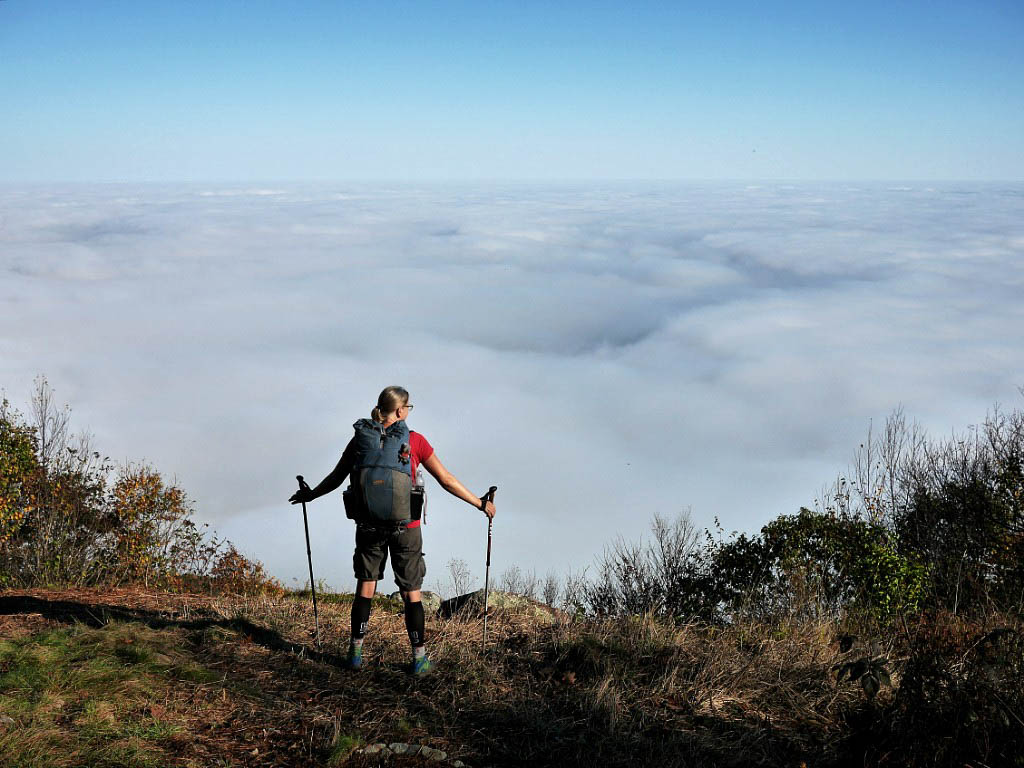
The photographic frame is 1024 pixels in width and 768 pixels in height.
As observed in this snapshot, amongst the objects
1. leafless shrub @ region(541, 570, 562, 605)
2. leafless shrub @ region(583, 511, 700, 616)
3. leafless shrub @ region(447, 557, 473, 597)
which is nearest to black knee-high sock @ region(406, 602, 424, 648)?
leafless shrub @ region(447, 557, 473, 597)

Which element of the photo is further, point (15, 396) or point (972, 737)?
point (15, 396)

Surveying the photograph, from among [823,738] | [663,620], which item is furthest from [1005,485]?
[823,738]

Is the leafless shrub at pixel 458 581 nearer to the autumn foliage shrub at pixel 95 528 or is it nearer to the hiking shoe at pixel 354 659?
the hiking shoe at pixel 354 659

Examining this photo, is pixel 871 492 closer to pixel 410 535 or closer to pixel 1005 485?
pixel 1005 485

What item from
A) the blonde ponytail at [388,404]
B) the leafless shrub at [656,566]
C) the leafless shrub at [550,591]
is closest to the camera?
the blonde ponytail at [388,404]

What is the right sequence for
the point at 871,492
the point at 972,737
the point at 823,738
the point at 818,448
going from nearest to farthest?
1. the point at 972,737
2. the point at 823,738
3. the point at 871,492
4. the point at 818,448

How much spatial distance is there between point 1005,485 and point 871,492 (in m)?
15.6

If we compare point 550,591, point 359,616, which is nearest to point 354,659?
point 359,616

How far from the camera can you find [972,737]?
3867mm

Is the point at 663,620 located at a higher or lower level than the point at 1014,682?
lower

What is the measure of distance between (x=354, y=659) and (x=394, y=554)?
0.91 meters

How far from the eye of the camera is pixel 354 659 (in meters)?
5.80

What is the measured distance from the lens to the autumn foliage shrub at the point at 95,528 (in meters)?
18.3

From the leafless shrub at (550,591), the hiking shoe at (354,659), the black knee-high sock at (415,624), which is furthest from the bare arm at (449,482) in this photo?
the leafless shrub at (550,591)
